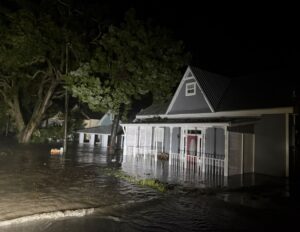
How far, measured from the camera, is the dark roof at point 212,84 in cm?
1802

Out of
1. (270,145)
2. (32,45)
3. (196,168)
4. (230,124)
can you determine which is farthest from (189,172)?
(32,45)

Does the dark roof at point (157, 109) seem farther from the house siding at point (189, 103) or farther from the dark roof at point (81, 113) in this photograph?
the dark roof at point (81, 113)

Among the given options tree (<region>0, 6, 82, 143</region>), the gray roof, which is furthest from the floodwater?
tree (<region>0, 6, 82, 143</region>)

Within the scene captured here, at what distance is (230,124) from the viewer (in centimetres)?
1336

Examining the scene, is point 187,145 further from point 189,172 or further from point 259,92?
point 259,92

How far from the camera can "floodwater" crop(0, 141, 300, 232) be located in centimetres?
635

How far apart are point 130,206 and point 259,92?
12.3m

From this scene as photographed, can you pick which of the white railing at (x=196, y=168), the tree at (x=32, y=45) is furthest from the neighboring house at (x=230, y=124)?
the tree at (x=32, y=45)

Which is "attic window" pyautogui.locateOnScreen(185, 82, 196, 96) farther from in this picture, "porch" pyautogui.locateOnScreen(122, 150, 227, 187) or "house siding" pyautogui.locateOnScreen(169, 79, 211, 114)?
"porch" pyautogui.locateOnScreen(122, 150, 227, 187)

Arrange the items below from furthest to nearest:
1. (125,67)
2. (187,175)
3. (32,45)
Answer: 1. (125,67)
2. (32,45)
3. (187,175)

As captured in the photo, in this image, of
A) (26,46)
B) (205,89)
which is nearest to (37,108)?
(26,46)

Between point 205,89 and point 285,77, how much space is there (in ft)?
17.2

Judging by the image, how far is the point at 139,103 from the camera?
41.8 metres

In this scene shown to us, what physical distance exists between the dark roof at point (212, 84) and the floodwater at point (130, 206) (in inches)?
296
